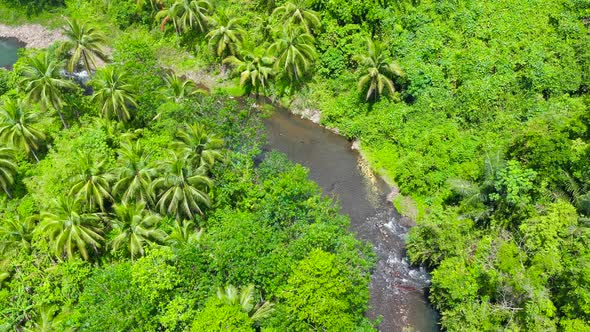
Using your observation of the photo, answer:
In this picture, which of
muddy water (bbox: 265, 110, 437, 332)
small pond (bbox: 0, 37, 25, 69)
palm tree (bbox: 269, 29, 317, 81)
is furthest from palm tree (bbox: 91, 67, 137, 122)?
small pond (bbox: 0, 37, 25, 69)

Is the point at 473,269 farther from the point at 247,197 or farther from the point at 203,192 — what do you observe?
the point at 203,192

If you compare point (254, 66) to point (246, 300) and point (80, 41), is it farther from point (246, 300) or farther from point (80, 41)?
point (246, 300)

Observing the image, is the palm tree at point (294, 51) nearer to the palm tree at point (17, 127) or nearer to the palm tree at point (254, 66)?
the palm tree at point (254, 66)

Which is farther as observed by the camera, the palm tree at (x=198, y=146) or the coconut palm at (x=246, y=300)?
the palm tree at (x=198, y=146)

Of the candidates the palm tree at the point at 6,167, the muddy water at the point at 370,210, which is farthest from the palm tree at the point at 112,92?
the muddy water at the point at 370,210

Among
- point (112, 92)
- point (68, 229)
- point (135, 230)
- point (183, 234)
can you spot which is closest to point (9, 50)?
point (112, 92)
